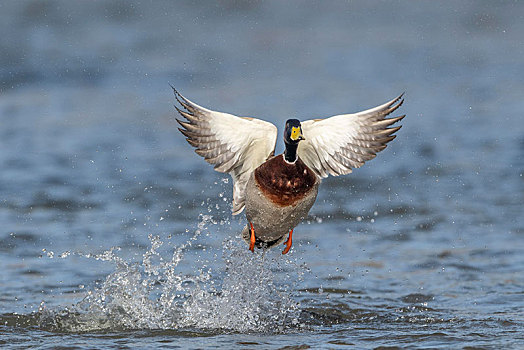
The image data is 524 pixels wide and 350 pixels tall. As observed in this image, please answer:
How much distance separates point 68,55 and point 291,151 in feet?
36.7

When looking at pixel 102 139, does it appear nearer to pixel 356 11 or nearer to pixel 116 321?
pixel 116 321

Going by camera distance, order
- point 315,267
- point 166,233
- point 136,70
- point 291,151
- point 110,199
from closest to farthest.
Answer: point 291,151, point 315,267, point 166,233, point 110,199, point 136,70

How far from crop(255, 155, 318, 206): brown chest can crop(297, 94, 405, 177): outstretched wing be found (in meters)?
0.28

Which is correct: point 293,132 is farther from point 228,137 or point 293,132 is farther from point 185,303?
point 185,303

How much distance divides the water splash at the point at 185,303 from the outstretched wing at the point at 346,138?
3.28ft

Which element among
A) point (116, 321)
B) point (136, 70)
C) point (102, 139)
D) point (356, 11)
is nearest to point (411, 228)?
point (116, 321)

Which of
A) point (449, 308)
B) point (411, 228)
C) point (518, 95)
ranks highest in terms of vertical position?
point (518, 95)

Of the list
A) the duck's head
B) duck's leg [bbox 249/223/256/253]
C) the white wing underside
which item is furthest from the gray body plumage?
the duck's head

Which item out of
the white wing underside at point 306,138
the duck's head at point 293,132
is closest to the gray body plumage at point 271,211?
the white wing underside at point 306,138

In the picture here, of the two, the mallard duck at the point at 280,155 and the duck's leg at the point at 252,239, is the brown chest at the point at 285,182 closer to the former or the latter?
the mallard duck at the point at 280,155

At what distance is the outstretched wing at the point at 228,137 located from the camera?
6.37 meters

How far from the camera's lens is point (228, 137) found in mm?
6480

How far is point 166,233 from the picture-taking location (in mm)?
9039

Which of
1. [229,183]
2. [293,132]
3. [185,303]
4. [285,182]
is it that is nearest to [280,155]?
[285,182]
